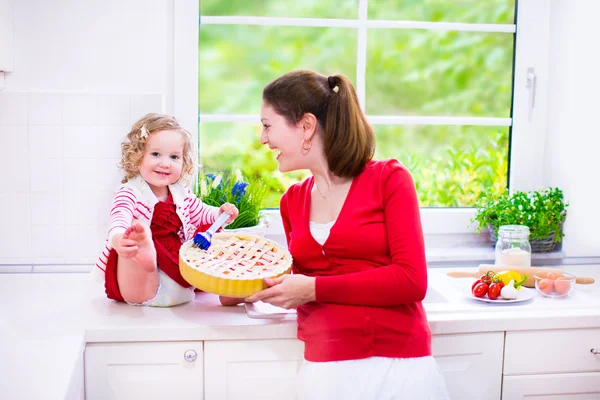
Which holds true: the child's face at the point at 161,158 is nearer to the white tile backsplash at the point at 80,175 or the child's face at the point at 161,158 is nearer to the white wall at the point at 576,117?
the white tile backsplash at the point at 80,175

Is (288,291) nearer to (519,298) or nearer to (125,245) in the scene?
(125,245)

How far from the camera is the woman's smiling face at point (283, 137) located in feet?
5.49

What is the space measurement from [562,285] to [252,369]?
929 mm

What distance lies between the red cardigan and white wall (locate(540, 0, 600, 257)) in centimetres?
97

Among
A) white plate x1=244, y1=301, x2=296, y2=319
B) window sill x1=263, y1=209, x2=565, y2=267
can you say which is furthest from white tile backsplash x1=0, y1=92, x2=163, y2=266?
white plate x1=244, y1=301, x2=296, y2=319

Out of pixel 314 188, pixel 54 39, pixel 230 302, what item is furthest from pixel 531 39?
pixel 54 39

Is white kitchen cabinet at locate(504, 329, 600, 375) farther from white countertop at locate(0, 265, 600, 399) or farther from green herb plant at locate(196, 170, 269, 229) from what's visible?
green herb plant at locate(196, 170, 269, 229)

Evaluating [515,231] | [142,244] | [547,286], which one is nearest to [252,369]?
[142,244]

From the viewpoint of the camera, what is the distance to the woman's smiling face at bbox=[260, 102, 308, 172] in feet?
5.49

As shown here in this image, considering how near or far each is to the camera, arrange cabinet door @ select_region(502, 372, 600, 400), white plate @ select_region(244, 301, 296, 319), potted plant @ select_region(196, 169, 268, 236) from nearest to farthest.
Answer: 1. white plate @ select_region(244, 301, 296, 319)
2. cabinet door @ select_region(502, 372, 600, 400)
3. potted plant @ select_region(196, 169, 268, 236)

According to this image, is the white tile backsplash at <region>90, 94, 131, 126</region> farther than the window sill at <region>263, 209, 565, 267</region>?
No

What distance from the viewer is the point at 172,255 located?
72.7 inches

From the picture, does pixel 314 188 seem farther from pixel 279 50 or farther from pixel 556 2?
pixel 279 50

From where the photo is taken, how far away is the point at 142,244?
5.39ft
